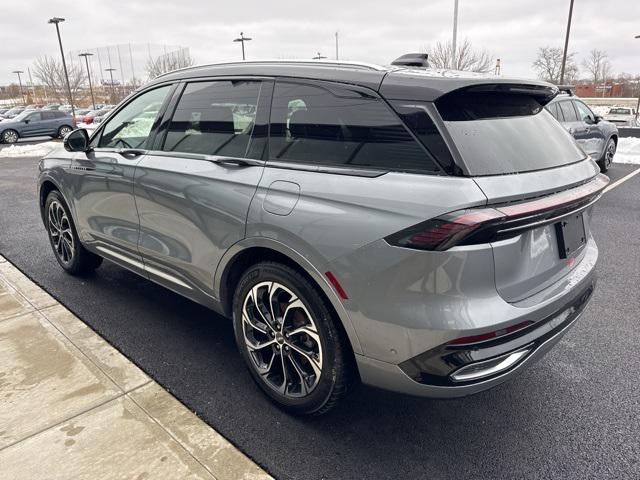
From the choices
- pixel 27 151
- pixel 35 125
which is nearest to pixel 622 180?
pixel 27 151

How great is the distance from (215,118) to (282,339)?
4.56 ft

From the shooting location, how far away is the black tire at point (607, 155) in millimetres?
10787

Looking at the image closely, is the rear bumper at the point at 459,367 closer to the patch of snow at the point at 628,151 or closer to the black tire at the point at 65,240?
the black tire at the point at 65,240

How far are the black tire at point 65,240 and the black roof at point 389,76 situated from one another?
2.41 m

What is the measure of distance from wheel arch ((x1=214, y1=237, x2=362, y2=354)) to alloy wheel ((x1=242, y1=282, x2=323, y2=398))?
14 cm

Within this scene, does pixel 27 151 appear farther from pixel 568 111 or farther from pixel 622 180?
pixel 622 180

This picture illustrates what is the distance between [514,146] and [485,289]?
2.37ft

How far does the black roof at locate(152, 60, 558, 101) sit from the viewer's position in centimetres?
208

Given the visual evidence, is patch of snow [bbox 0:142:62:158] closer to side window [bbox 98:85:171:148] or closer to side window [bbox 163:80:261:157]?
side window [bbox 98:85:171:148]

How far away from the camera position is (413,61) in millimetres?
2715

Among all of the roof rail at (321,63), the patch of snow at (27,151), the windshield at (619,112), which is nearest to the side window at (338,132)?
the roof rail at (321,63)

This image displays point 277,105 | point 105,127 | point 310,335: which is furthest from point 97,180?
point 310,335

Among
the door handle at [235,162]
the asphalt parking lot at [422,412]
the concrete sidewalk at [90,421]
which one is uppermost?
the door handle at [235,162]

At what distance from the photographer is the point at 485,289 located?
191 centimetres
